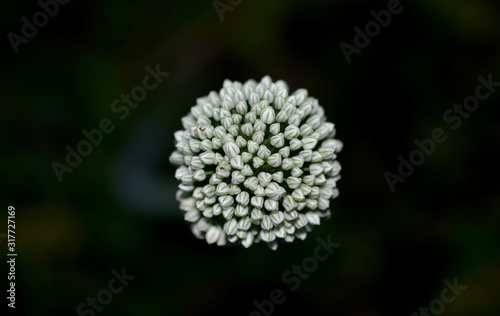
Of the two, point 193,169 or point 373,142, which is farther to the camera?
point 373,142

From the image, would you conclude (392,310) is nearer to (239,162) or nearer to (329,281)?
(329,281)

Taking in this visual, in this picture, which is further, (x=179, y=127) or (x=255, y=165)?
(x=179, y=127)

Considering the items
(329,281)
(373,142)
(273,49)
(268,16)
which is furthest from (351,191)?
(268,16)

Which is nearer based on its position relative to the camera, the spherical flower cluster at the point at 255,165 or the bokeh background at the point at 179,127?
the spherical flower cluster at the point at 255,165

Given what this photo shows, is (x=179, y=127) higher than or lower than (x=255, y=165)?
higher
